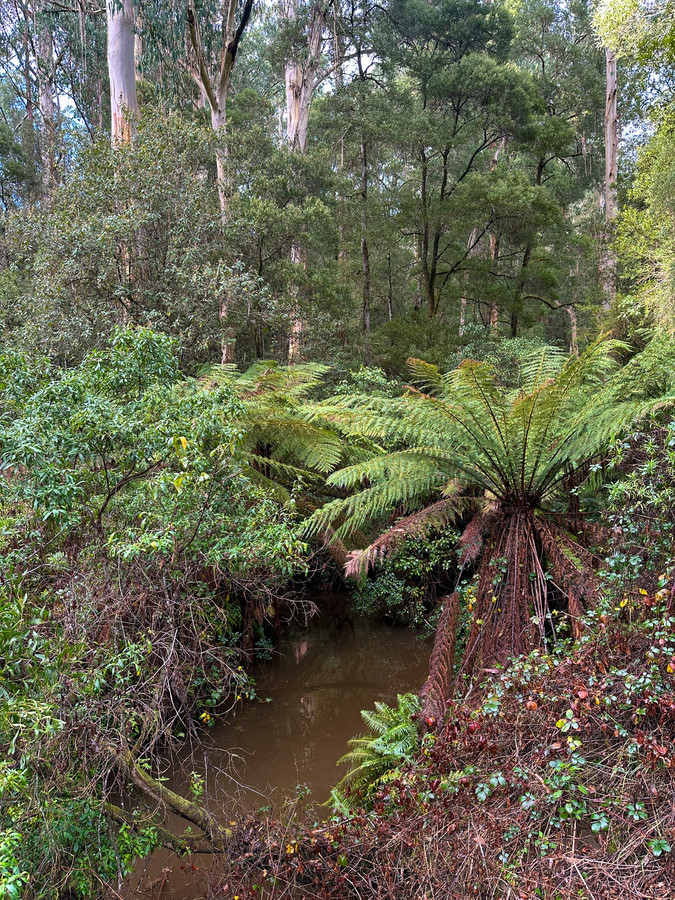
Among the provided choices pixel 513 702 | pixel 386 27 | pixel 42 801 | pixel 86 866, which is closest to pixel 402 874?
pixel 513 702

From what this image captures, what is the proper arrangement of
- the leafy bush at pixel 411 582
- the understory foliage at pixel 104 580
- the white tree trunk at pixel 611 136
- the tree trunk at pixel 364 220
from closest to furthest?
the understory foliage at pixel 104 580
the leafy bush at pixel 411 582
the tree trunk at pixel 364 220
the white tree trunk at pixel 611 136

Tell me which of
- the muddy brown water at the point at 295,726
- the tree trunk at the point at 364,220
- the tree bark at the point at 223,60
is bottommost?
the muddy brown water at the point at 295,726

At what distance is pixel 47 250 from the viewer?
5887 millimetres

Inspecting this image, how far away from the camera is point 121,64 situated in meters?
7.53

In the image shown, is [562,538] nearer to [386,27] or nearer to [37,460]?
[37,460]

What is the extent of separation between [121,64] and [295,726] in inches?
320

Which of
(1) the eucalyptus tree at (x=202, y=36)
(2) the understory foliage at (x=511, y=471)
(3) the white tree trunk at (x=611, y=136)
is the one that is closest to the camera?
(2) the understory foliage at (x=511, y=471)

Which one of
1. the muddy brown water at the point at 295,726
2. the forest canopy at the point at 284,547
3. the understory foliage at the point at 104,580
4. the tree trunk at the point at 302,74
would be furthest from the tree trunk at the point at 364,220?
the understory foliage at the point at 104,580

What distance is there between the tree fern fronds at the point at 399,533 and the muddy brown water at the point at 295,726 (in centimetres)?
119

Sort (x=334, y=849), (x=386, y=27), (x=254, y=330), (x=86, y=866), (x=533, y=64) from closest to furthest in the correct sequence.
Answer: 1. (x=86, y=866)
2. (x=334, y=849)
3. (x=254, y=330)
4. (x=386, y=27)
5. (x=533, y=64)

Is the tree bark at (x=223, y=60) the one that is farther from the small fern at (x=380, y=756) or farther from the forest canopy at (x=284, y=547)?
the small fern at (x=380, y=756)

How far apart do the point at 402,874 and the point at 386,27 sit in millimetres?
12952

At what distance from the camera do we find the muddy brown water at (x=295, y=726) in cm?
283

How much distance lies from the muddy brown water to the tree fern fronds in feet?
3.89
